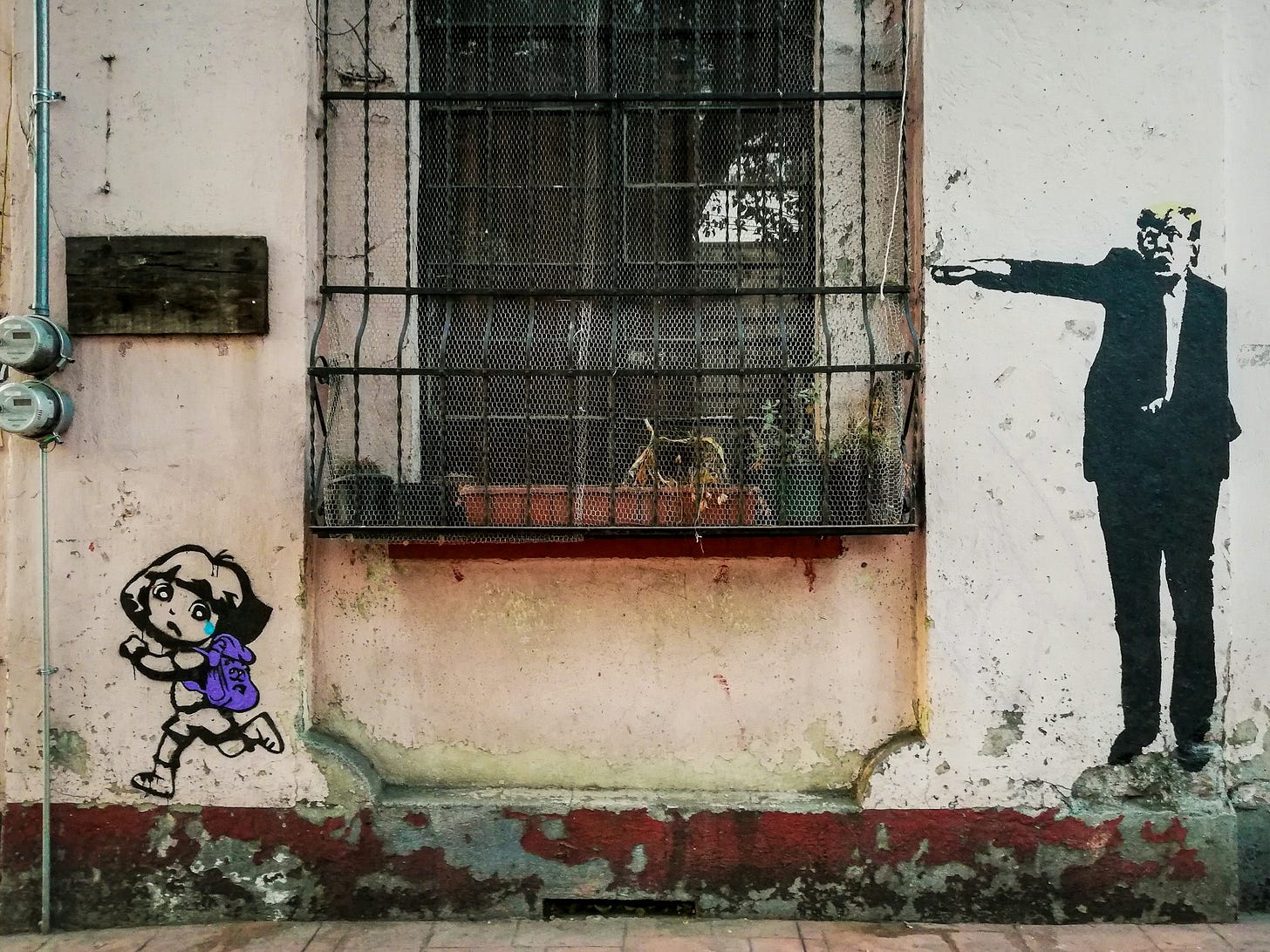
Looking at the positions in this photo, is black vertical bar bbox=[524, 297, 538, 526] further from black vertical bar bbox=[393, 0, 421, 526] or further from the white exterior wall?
the white exterior wall

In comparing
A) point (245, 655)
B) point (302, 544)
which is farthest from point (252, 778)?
point (302, 544)

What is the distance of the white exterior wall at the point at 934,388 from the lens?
3.23 m

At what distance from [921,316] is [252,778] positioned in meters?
3.03

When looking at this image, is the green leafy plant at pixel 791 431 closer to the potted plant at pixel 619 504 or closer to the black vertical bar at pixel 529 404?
the potted plant at pixel 619 504

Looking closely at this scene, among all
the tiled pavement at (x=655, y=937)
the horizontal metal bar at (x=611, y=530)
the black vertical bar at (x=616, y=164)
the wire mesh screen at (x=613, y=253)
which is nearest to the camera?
the tiled pavement at (x=655, y=937)

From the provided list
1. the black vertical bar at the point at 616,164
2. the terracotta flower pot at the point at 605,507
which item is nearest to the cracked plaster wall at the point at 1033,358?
the terracotta flower pot at the point at 605,507

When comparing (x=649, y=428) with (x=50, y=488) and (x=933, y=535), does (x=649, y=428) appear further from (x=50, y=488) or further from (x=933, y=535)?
(x=50, y=488)

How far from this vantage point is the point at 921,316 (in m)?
3.29

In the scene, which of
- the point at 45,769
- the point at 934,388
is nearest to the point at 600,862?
the point at 45,769

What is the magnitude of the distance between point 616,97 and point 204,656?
2.66m

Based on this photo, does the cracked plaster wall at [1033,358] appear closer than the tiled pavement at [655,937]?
No

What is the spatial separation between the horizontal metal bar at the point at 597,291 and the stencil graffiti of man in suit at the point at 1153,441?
318mm

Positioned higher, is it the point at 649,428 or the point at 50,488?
the point at 649,428

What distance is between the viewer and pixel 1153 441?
10.6 feet
